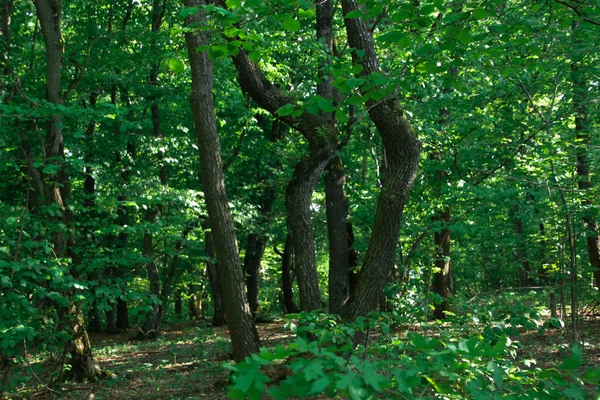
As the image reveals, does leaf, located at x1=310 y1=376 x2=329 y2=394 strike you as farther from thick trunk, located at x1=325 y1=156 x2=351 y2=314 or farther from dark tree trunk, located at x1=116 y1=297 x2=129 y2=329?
dark tree trunk, located at x1=116 y1=297 x2=129 y2=329

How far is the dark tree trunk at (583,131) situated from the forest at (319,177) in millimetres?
53

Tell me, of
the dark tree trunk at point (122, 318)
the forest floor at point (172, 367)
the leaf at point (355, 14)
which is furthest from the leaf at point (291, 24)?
the dark tree trunk at point (122, 318)

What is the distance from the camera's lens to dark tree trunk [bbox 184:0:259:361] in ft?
22.3

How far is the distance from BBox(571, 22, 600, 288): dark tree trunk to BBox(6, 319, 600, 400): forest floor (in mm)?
1614

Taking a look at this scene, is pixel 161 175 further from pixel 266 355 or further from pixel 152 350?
pixel 266 355

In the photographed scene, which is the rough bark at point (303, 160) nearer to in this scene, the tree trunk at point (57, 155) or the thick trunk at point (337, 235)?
the thick trunk at point (337, 235)

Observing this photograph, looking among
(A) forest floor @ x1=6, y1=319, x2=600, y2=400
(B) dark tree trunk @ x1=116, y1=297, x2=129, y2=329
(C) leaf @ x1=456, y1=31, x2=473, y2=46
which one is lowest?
(A) forest floor @ x1=6, y1=319, x2=600, y2=400

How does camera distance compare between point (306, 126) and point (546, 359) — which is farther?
point (546, 359)

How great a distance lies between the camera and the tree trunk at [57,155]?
7.84 metres

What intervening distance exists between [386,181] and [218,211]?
2271 millimetres

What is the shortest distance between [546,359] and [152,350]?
9173 millimetres

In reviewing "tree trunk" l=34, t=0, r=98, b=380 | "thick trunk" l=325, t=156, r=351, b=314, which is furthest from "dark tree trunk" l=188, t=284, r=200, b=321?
"thick trunk" l=325, t=156, r=351, b=314

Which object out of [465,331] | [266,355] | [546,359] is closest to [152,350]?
[546,359]

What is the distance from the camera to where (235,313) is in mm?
6809
